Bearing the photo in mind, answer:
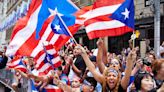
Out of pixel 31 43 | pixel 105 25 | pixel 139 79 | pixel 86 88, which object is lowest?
pixel 86 88

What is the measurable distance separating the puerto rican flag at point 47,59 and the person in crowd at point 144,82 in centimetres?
280

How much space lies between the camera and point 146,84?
191 inches

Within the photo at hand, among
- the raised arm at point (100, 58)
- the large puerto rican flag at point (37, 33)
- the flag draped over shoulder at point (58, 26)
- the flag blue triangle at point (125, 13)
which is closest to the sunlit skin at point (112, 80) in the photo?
the raised arm at point (100, 58)

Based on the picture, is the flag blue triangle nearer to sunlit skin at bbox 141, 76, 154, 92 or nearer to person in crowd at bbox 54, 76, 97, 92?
person in crowd at bbox 54, 76, 97, 92

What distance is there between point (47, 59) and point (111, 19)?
6.06ft

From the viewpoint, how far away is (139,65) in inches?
228

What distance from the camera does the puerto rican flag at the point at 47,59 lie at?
7648 millimetres

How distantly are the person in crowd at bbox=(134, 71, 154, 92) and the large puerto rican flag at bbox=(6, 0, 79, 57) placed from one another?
3018 mm

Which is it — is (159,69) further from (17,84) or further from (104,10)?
(17,84)

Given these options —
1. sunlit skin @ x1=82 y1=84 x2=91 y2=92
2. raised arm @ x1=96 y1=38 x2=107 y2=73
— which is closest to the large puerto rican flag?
raised arm @ x1=96 y1=38 x2=107 y2=73

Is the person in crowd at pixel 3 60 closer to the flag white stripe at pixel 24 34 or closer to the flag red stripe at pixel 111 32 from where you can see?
the flag white stripe at pixel 24 34

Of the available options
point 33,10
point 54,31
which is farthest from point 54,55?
point 33,10

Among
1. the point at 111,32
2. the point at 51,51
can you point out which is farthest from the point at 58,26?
the point at 111,32

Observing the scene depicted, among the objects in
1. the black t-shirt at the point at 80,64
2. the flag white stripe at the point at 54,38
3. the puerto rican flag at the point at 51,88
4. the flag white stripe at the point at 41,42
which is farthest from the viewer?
the flag white stripe at the point at 54,38
